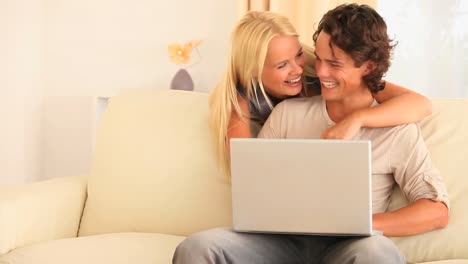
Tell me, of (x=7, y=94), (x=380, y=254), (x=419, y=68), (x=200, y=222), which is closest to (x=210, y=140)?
(x=200, y=222)

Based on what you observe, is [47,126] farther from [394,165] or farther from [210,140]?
[394,165]

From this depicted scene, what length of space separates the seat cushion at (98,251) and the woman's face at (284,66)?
1.75ft

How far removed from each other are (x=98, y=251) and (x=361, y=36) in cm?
90

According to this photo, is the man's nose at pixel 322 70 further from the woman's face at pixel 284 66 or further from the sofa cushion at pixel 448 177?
the sofa cushion at pixel 448 177

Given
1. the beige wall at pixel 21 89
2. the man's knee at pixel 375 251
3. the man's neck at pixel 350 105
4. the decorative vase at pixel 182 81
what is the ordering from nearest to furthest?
the man's knee at pixel 375 251 → the man's neck at pixel 350 105 → the decorative vase at pixel 182 81 → the beige wall at pixel 21 89

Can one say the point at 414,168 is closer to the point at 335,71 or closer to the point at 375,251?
the point at 335,71

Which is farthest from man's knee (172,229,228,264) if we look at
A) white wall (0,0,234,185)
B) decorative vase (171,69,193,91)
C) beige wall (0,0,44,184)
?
beige wall (0,0,44,184)

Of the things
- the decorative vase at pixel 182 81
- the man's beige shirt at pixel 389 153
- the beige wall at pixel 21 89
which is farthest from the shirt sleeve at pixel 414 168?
the beige wall at pixel 21 89

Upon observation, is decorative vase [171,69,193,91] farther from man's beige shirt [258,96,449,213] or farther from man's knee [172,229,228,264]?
man's knee [172,229,228,264]

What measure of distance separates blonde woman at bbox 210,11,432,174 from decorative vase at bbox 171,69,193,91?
36.2 inches

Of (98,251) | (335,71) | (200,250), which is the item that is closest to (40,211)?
(98,251)

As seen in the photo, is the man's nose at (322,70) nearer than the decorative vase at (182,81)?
Yes

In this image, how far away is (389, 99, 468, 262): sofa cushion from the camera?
6.27 ft

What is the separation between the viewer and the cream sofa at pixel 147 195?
6.34ft
